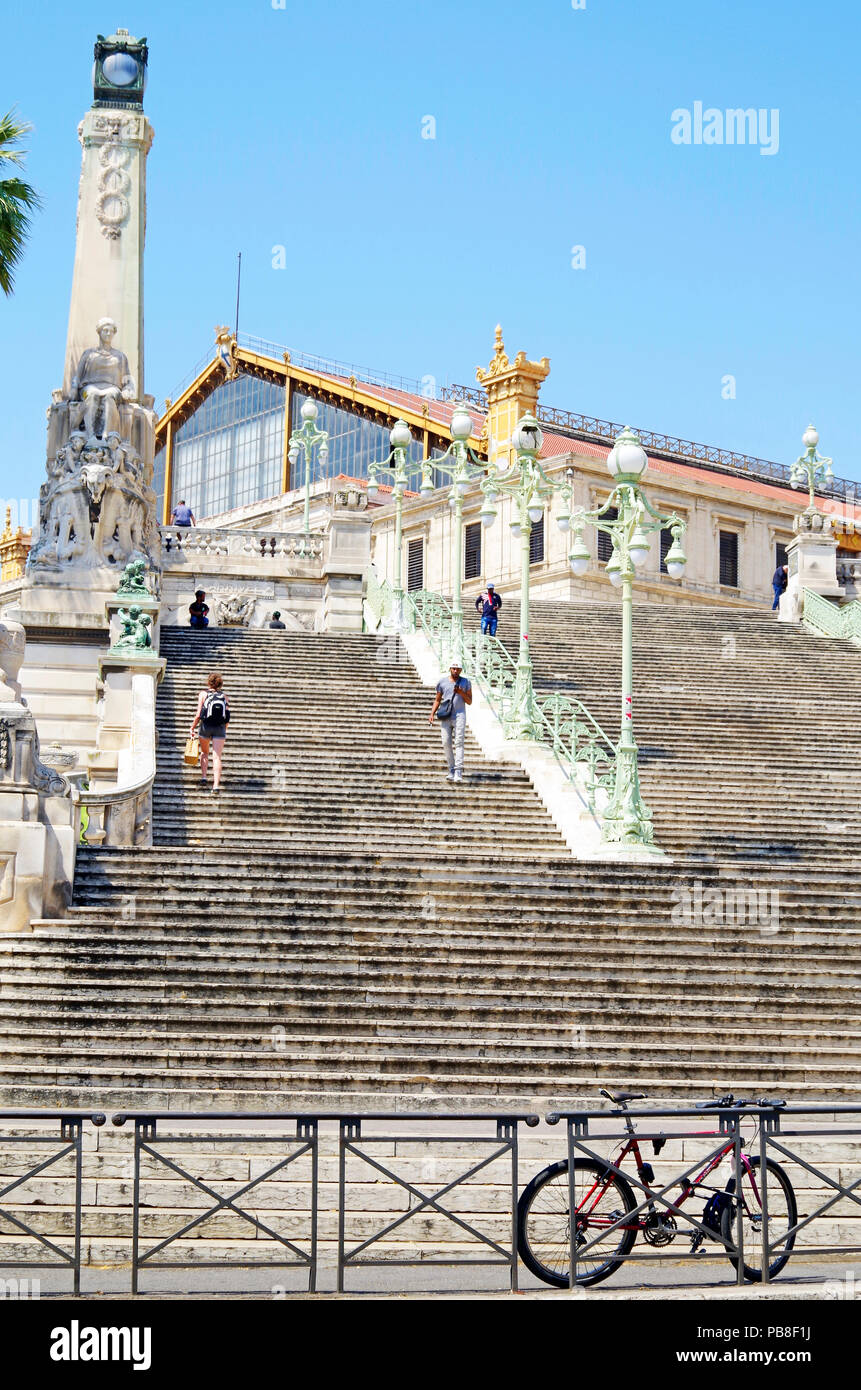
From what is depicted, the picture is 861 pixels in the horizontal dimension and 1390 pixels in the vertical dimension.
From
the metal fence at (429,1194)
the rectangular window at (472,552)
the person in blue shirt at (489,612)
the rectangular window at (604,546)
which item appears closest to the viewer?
the metal fence at (429,1194)

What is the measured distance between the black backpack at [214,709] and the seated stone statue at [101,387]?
444 inches

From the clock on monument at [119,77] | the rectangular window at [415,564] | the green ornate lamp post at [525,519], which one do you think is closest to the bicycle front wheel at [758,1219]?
the green ornate lamp post at [525,519]

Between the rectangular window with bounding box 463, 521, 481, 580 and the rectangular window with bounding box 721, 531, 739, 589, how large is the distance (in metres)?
7.00

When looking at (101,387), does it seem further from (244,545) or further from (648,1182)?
(648,1182)

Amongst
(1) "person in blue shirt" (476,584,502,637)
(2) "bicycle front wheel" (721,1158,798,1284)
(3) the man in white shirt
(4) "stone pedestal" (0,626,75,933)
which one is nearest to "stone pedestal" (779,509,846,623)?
(1) "person in blue shirt" (476,584,502,637)

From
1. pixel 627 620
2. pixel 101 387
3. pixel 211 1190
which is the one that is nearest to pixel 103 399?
pixel 101 387

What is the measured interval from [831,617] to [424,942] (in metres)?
18.5

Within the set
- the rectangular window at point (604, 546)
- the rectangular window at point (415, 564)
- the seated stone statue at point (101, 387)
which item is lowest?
the seated stone statue at point (101, 387)

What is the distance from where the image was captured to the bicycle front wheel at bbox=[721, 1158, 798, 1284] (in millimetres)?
9547

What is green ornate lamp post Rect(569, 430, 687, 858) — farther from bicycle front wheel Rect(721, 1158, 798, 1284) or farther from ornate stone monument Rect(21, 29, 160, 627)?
ornate stone monument Rect(21, 29, 160, 627)

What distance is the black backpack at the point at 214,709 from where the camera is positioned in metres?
20.2

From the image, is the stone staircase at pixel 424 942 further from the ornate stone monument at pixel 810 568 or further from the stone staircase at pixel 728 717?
the ornate stone monument at pixel 810 568

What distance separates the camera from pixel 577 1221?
9.35m
